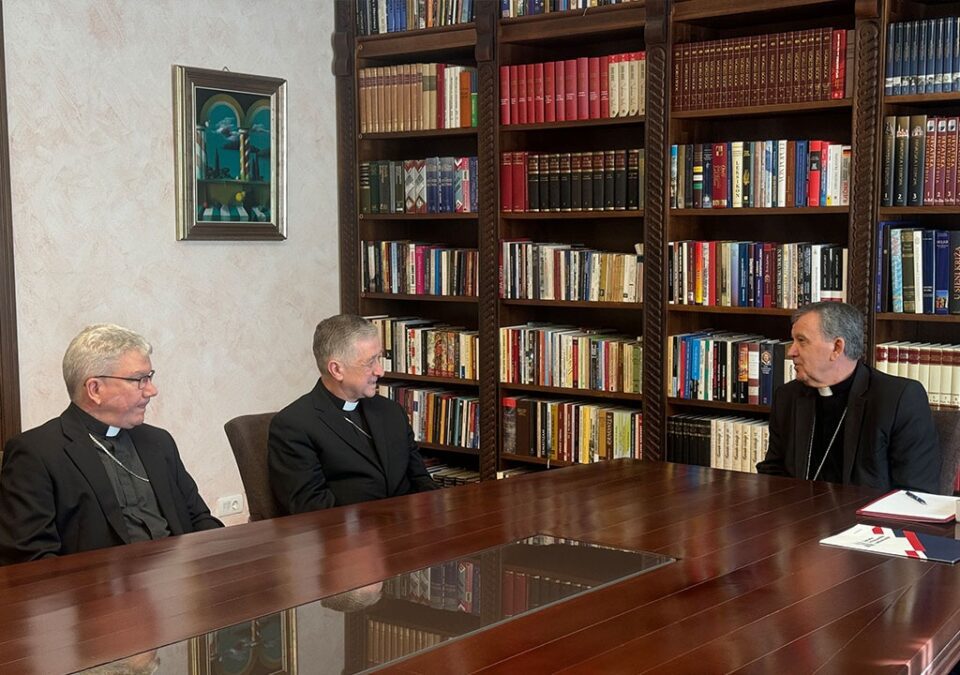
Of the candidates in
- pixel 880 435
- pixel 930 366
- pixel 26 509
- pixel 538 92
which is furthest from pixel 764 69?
pixel 26 509

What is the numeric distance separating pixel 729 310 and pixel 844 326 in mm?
1021

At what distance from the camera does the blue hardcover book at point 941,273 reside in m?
4.11

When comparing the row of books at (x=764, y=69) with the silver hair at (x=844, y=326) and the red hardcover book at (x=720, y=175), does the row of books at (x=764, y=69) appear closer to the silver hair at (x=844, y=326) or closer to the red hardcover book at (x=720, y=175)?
the red hardcover book at (x=720, y=175)

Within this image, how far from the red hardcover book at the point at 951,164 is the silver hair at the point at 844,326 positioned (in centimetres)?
75

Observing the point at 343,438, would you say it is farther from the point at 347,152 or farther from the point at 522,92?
the point at 347,152

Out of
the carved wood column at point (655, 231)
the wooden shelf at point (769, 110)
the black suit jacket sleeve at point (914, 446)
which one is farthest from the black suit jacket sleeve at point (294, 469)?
the wooden shelf at point (769, 110)

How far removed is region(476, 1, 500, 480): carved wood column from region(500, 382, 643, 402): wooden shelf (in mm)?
100

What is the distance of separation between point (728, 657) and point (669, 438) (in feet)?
9.43

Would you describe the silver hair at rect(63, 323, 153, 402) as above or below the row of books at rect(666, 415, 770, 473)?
above

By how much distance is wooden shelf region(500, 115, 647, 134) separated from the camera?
15.7ft

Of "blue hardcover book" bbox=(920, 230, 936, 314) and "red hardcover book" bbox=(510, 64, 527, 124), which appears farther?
"red hardcover book" bbox=(510, 64, 527, 124)

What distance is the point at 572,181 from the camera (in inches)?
196

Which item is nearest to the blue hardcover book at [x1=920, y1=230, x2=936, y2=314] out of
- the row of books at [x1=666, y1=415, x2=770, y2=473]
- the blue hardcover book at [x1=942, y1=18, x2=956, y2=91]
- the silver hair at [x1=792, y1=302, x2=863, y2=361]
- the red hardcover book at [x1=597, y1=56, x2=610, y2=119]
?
the blue hardcover book at [x1=942, y1=18, x2=956, y2=91]

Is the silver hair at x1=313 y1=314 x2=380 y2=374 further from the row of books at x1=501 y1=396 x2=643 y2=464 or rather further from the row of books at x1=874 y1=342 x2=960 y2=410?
the row of books at x1=874 y1=342 x2=960 y2=410
